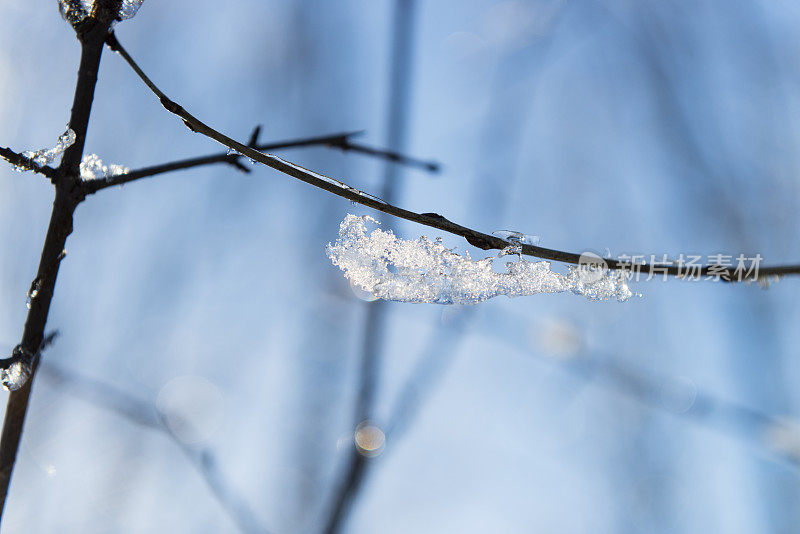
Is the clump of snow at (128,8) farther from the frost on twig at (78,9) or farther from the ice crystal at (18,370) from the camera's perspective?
the ice crystal at (18,370)

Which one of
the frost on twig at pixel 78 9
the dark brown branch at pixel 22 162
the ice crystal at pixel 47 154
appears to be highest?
the frost on twig at pixel 78 9

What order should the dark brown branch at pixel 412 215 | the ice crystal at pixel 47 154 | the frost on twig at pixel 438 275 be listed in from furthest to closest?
1. the frost on twig at pixel 438 275
2. the ice crystal at pixel 47 154
3. the dark brown branch at pixel 412 215

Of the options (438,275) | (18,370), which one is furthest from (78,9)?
(438,275)

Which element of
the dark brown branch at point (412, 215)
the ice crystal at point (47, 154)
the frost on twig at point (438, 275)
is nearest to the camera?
the dark brown branch at point (412, 215)

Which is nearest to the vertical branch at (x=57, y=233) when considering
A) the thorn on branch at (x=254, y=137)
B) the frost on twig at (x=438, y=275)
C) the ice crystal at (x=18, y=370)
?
the ice crystal at (x=18, y=370)

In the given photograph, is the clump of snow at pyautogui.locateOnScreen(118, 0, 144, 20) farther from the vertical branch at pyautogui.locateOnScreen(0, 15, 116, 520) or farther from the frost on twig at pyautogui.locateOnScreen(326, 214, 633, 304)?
the frost on twig at pyautogui.locateOnScreen(326, 214, 633, 304)

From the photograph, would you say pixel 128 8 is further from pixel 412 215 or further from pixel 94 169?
pixel 412 215

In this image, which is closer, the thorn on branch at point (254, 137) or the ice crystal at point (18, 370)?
the ice crystal at point (18, 370)
